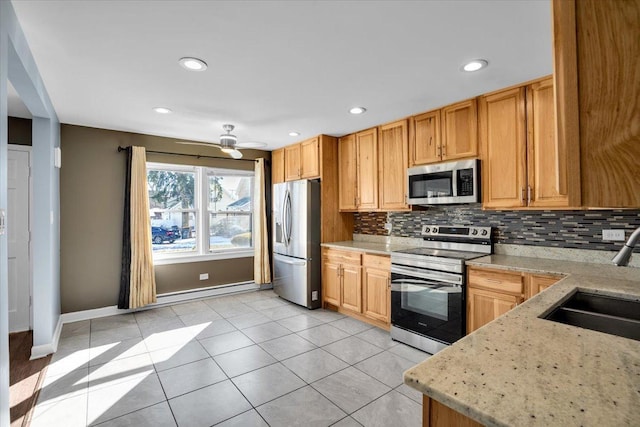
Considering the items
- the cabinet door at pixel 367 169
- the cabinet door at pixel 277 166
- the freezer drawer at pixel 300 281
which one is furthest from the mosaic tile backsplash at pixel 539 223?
the cabinet door at pixel 277 166

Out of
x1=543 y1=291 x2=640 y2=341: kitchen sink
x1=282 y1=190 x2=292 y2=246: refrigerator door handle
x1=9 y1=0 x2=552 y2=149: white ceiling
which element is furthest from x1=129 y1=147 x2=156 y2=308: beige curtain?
x1=543 y1=291 x2=640 y2=341: kitchen sink

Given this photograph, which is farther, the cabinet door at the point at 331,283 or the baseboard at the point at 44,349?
the cabinet door at the point at 331,283

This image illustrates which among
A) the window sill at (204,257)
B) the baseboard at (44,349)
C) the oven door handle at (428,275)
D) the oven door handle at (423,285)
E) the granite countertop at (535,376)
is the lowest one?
the baseboard at (44,349)

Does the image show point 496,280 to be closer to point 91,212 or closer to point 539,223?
point 539,223

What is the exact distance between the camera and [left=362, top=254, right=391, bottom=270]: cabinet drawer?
3.42 m

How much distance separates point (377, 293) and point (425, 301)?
0.68 metres

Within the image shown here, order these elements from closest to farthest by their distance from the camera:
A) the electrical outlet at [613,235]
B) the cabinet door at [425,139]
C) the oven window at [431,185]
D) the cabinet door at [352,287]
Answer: the electrical outlet at [613,235]
the oven window at [431,185]
the cabinet door at [425,139]
the cabinet door at [352,287]

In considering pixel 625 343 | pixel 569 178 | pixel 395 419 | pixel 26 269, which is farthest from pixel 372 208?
pixel 26 269

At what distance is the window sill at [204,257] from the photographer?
176 inches

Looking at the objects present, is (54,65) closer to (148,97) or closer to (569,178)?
(148,97)

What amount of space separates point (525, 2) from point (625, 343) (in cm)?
163

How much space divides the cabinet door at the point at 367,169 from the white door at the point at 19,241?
12.8 ft

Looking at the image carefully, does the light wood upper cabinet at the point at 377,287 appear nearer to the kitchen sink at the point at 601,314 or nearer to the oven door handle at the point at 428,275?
the oven door handle at the point at 428,275

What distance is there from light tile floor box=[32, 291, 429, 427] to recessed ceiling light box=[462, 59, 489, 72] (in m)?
2.42
